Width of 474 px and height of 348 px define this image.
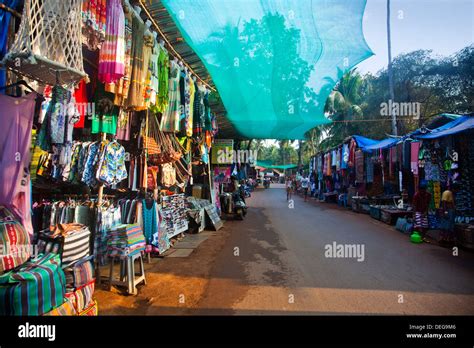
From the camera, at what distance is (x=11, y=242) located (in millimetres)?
2406

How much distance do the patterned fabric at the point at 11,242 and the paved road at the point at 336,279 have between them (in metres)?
2.09

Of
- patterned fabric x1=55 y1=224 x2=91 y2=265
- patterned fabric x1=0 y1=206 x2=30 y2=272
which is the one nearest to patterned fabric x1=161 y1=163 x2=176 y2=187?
patterned fabric x1=55 y1=224 x2=91 y2=265

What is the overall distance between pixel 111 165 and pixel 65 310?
236cm

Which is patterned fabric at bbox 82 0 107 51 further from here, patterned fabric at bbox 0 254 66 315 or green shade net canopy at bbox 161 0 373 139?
patterned fabric at bbox 0 254 66 315

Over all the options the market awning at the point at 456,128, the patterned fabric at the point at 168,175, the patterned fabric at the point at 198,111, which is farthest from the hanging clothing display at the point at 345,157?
the patterned fabric at the point at 168,175

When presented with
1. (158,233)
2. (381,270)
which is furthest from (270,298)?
(158,233)

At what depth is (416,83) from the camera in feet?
58.4

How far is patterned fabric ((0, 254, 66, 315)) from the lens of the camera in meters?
2.02

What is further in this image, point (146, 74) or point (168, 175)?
point (168, 175)

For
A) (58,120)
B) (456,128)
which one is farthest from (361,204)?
(58,120)

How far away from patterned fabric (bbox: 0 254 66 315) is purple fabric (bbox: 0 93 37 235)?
0.69m

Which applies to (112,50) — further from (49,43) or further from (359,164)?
(359,164)

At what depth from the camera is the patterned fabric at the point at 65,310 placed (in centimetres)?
230

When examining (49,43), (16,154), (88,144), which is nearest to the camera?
(49,43)
